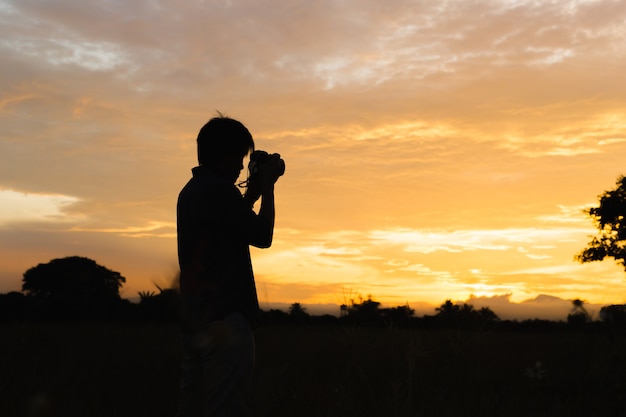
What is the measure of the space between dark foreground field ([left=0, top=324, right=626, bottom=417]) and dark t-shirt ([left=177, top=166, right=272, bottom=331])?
35.0 inches

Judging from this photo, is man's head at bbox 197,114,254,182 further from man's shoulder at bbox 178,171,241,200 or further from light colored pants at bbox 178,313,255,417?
light colored pants at bbox 178,313,255,417

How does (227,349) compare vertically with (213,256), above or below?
below

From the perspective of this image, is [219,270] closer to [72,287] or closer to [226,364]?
[226,364]

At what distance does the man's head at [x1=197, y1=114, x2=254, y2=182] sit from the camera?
3203mm

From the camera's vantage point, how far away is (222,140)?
126 inches

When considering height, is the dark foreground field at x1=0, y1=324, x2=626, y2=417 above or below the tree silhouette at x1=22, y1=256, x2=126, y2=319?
below

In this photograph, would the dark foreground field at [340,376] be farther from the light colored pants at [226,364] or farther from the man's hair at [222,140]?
the man's hair at [222,140]

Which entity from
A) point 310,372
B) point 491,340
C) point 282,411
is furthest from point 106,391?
point 491,340

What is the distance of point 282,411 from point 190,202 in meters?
2.61

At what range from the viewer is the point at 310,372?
7867mm

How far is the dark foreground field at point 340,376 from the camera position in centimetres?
520

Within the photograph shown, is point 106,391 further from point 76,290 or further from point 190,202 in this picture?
point 76,290

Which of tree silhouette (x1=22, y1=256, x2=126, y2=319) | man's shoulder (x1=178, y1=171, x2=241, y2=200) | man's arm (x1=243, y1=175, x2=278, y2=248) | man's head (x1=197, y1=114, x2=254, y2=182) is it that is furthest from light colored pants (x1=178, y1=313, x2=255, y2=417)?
tree silhouette (x1=22, y1=256, x2=126, y2=319)

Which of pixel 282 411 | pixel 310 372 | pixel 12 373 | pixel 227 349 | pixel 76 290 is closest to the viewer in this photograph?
pixel 227 349
